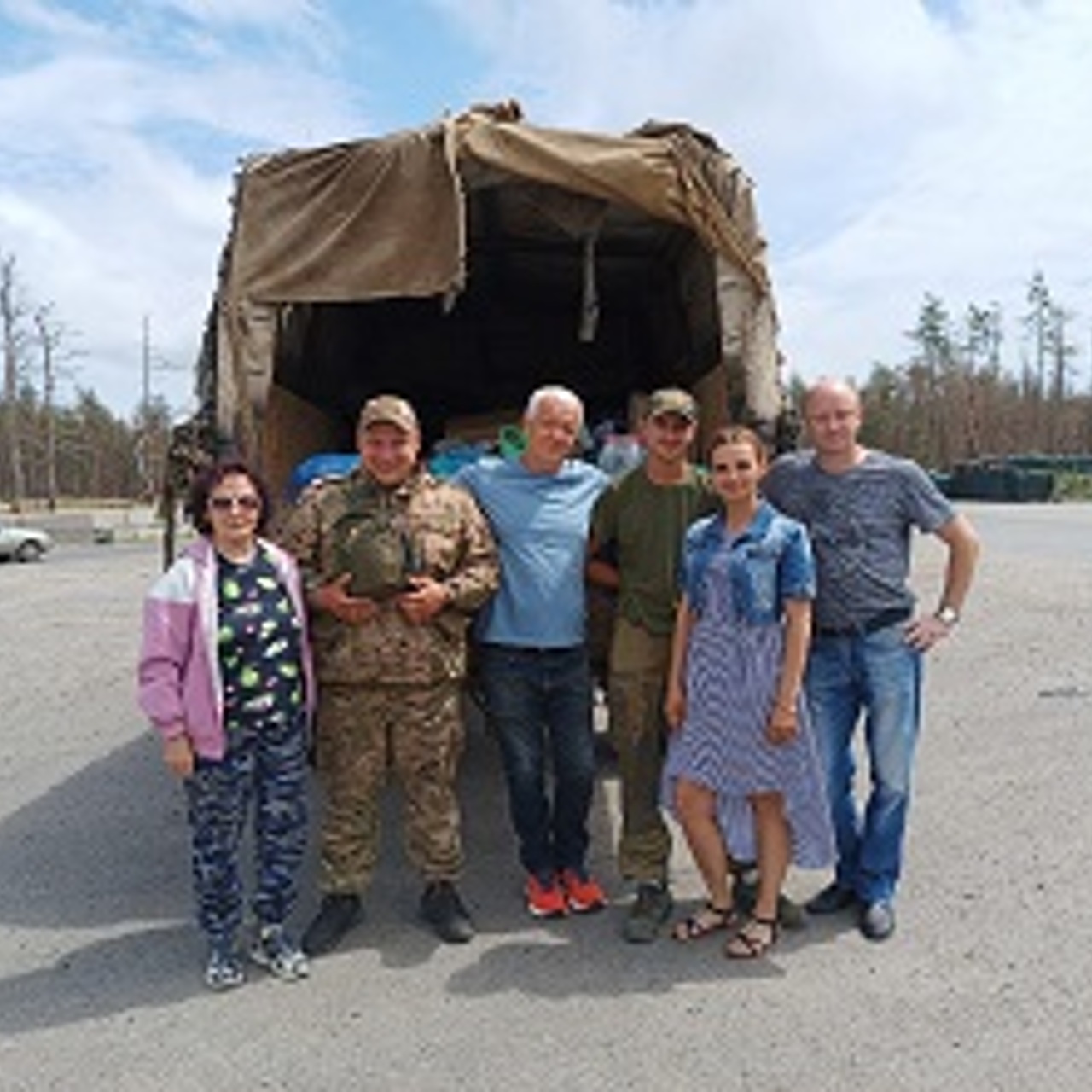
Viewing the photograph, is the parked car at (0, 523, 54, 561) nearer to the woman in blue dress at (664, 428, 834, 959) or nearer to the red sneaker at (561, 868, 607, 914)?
the red sneaker at (561, 868, 607, 914)

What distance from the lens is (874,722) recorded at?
155 inches

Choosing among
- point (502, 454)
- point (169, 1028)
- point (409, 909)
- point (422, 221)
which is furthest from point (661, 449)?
point (169, 1028)

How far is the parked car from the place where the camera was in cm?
2706

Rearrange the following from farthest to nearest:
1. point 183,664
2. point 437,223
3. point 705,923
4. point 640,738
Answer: point 437,223
point 640,738
point 705,923
point 183,664

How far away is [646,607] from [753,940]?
1.14 m

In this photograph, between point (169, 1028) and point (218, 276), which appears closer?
point (169, 1028)

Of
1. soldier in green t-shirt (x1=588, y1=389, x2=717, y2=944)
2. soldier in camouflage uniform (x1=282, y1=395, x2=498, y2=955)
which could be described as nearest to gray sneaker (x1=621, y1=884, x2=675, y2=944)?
soldier in green t-shirt (x1=588, y1=389, x2=717, y2=944)

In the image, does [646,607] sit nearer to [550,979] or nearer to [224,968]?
[550,979]

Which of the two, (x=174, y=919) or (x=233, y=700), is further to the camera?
(x=174, y=919)

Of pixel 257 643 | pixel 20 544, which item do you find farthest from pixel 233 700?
pixel 20 544

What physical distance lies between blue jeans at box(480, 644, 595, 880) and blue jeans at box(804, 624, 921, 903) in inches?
32.0

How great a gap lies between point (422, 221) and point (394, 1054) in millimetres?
2902

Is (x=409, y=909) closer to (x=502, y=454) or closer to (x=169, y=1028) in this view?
(x=169, y=1028)

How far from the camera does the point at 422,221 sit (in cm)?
439
